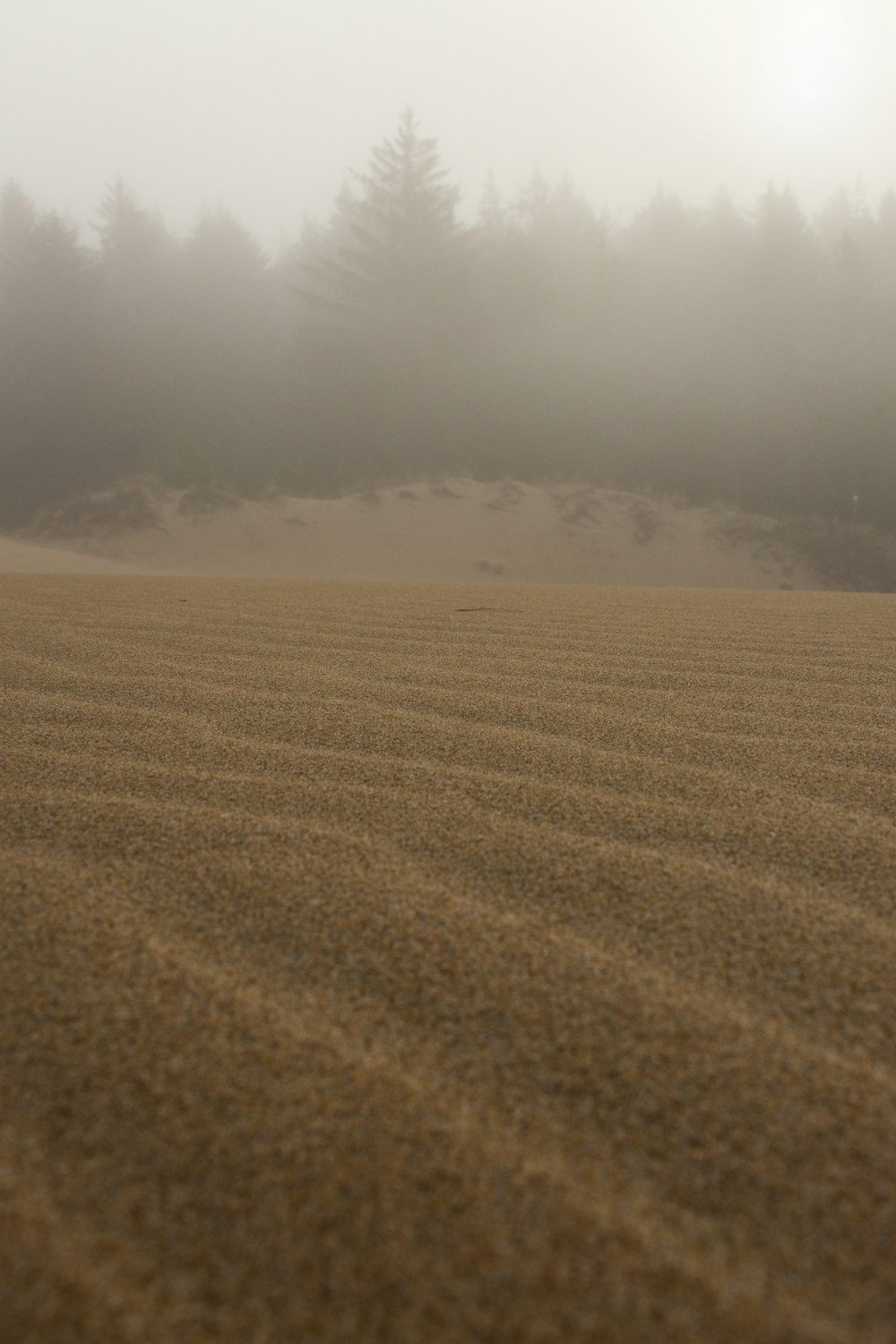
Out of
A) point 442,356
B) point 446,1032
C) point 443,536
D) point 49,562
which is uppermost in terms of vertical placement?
point 442,356

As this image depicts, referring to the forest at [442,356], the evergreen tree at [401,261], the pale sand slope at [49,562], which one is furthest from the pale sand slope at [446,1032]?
the evergreen tree at [401,261]

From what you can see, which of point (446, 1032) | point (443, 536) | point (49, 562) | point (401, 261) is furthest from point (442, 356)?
point (446, 1032)

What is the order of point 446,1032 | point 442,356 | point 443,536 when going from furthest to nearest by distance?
point 442,356, point 443,536, point 446,1032

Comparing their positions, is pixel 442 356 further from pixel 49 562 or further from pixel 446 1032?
pixel 446 1032

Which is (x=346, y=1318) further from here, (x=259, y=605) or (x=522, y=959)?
(x=259, y=605)

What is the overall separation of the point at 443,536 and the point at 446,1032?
13156 mm

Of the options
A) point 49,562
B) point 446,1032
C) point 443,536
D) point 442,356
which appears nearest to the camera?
Answer: point 446,1032

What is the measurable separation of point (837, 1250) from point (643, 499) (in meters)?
15.3

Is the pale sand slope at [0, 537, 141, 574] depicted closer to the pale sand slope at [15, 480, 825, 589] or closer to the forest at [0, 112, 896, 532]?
the pale sand slope at [15, 480, 825, 589]

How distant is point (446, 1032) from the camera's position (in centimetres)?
67

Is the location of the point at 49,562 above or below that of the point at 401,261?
below

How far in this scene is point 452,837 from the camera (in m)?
1.01

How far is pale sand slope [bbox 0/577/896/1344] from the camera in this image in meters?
0.47

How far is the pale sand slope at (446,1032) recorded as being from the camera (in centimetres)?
47
